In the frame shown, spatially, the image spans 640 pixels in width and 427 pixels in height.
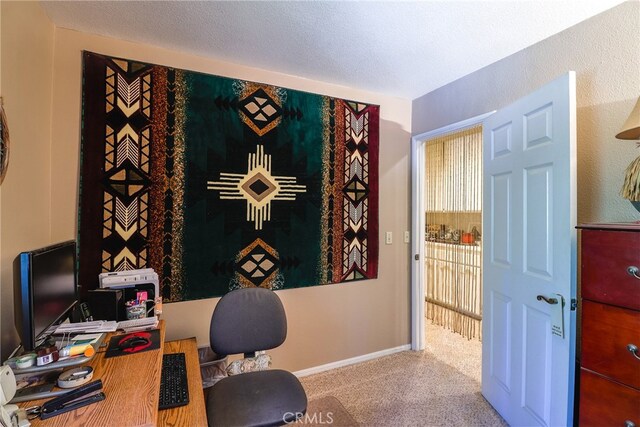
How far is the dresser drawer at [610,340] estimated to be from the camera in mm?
1114

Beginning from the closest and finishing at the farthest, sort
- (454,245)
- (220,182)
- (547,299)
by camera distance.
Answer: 1. (547,299)
2. (220,182)
3. (454,245)

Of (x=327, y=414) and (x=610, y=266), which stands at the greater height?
(x=610, y=266)

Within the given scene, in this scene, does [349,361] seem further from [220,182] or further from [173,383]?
[220,182]

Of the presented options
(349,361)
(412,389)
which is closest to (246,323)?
(349,361)

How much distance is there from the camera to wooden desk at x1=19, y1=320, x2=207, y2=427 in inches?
37.6

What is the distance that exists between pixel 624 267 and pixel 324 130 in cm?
202

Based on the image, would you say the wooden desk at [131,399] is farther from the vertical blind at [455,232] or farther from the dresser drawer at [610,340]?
the vertical blind at [455,232]

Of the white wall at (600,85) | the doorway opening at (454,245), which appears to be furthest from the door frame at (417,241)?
the white wall at (600,85)

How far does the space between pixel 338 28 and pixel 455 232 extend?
284 centimetres

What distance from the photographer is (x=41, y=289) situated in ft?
3.82

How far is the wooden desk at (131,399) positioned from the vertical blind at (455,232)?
3.01 metres

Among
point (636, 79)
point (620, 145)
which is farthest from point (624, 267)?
point (636, 79)

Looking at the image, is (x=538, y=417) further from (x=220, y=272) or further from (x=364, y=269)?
(x=220, y=272)

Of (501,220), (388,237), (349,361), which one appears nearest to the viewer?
(501,220)
